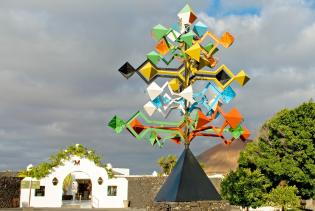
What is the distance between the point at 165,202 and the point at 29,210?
79.4 feet

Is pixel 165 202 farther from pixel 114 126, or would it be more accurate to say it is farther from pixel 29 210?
pixel 29 210

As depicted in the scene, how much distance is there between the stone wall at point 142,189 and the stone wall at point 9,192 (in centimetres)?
1159

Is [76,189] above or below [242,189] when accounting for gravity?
above

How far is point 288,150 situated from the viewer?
128 feet

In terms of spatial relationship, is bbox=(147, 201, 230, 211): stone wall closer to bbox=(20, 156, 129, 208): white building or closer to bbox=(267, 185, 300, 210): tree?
bbox=(267, 185, 300, 210): tree

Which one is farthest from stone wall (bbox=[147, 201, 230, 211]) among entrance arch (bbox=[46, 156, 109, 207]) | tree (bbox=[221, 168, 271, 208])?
entrance arch (bbox=[46, 156, 109, 207])

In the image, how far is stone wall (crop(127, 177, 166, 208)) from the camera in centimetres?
4519

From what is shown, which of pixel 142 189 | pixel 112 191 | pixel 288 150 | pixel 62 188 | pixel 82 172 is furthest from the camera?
pixel 142 189

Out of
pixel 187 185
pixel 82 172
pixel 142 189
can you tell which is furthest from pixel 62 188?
pixel 187 185

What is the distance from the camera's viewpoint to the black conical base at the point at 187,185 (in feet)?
50.1

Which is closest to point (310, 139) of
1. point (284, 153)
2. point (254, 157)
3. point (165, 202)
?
point (284, 153)

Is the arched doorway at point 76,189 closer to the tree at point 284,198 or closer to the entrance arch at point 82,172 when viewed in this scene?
the entrance arch at point 82,172

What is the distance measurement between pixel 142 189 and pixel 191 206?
102 ft

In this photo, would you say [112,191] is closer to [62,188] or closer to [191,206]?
[62,188]
